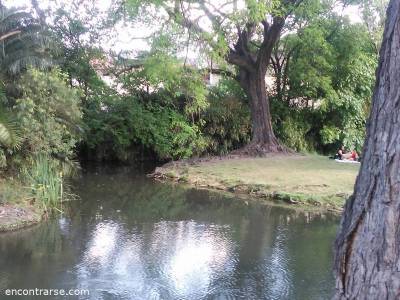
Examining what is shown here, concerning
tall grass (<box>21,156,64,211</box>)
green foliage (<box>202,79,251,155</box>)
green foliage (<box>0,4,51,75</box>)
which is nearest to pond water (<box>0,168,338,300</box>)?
tall grass (<box>21,156,64,211</box>)

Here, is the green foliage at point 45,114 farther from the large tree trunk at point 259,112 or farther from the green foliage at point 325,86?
the green foliage at point 325,86

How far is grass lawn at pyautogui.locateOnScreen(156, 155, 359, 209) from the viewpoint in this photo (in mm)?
Result: 10906

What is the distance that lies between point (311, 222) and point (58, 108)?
595 cm

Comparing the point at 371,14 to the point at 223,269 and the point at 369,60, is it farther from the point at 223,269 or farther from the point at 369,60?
the point at 223,269

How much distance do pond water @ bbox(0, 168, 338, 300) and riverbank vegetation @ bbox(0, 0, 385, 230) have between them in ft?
5.92

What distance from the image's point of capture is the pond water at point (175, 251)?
581 centimetres

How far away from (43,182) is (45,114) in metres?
1.48

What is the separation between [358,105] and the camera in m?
20.0

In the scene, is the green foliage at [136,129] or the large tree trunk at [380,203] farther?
the green foliage at [136,129]

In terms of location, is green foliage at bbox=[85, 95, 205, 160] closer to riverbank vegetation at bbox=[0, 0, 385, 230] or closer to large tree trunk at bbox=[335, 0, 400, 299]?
riverbank vegetation at bbox=[0, 0, 385, 230]

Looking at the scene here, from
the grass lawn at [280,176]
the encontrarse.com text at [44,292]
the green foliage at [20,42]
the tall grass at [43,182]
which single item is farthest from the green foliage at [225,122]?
the encontrarse.com text at [44,292]

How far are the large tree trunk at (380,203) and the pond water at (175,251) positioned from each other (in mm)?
3603

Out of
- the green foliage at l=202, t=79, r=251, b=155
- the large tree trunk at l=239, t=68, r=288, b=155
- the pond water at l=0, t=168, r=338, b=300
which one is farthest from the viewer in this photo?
the green foliage at l=202, t=79, r=251, b=155

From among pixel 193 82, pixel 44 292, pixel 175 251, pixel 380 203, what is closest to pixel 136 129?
pixel 193 82
